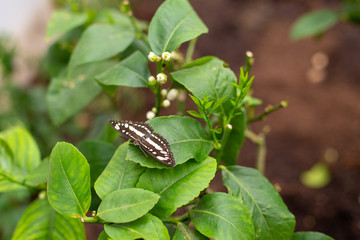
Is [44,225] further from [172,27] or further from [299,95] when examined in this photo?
[299,95]

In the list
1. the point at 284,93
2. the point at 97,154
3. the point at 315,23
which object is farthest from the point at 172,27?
the point at 284,93

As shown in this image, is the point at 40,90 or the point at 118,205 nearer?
the point at 118,205

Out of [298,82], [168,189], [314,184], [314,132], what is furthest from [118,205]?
[298,82]

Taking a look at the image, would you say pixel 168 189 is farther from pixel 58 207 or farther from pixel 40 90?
pixel 40 90

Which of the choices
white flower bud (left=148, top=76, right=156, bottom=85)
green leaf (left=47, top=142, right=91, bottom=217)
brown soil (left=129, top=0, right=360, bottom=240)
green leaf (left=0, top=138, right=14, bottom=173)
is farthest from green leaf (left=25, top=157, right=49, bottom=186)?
brown soil (left=129, top=0, right=360, bottom=240)

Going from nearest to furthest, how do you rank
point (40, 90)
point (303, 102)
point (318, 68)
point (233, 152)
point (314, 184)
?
1. point (233, 152)
2. point (314, 184)
3. point (40, 90)
4. point (303, 102)
5. point (318, 68)

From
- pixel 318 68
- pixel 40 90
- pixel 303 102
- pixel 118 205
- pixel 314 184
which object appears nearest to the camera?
pixel 118 205

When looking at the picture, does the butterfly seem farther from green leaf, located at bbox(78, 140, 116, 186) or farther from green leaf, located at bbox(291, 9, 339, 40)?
green leaf, located at bbox(291, 9, 339, 40)
